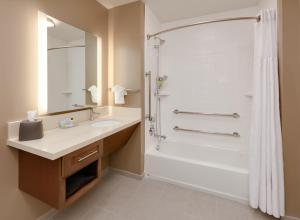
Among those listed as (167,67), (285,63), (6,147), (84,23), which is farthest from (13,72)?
(285,63)

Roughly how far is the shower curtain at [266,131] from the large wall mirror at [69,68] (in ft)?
6.14

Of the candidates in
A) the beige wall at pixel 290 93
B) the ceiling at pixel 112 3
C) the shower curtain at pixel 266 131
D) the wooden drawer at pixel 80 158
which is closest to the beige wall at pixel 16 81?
the wooden drawer at pixel 80 158

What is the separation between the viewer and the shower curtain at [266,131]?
145 centimetres

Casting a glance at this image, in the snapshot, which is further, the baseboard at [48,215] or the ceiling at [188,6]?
the ceiling at [188,6]

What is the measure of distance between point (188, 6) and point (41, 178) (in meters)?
2.59

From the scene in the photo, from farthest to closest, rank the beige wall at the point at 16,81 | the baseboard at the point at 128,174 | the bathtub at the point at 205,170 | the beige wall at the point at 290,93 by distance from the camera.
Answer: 1. the baseboard at the point at 128,174
2. the bathtub at the point at 205,170
3. the beige wall at the point at 290,93
4. the beige wall at the point at 16,81

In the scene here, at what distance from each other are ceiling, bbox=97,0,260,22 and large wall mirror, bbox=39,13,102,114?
27.7 inches

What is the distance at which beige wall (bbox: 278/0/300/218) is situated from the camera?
1.39m

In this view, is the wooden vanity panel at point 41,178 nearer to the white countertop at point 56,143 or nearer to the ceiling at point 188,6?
the white countertop at point 56,143

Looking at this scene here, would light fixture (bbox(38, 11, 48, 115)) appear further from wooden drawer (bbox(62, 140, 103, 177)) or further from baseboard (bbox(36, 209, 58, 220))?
baseboard (bbox(36, 209, 58, 220))

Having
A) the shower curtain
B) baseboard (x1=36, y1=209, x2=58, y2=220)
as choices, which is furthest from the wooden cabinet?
the shower curtain

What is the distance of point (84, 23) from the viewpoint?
1.89 m

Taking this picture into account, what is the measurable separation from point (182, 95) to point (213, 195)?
59.5 inches

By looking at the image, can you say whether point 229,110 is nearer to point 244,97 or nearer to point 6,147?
point 244,97
